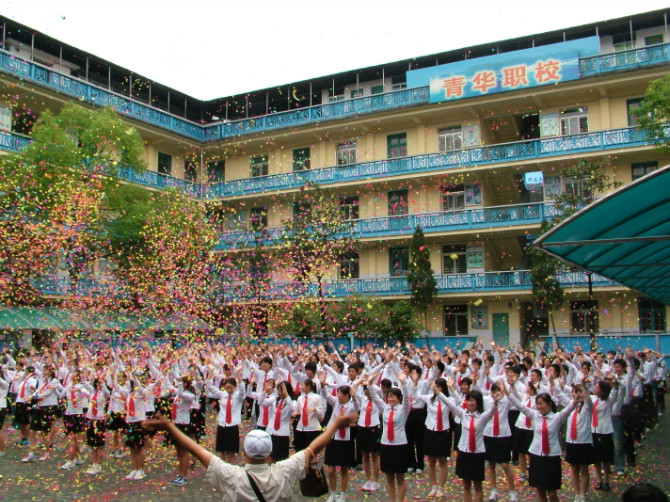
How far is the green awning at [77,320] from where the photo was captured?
19156mm

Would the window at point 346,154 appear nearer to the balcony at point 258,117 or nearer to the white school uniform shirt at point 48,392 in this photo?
the balcony at point 258,117

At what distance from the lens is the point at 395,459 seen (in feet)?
28.6

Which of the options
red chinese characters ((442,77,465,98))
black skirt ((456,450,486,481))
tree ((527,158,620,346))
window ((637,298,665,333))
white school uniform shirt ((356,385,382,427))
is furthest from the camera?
red chinese characters ((442,77,465,98))

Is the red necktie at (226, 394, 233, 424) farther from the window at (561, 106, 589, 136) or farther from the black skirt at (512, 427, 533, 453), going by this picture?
the window at (561, 106, 589, 136)

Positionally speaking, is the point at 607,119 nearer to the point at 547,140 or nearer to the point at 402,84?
the point at 547,140

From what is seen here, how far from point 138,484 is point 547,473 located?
246 inches

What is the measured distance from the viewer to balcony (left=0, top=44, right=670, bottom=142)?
79.2ft

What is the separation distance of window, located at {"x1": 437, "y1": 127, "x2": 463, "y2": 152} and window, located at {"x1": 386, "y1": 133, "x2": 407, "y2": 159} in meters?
1.70

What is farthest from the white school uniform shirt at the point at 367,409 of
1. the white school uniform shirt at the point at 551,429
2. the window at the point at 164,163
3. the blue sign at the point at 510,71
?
the window at the point at 164,163

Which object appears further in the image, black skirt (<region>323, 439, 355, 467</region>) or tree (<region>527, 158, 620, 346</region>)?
tree (<region>527, 158, 620, 346</region>)

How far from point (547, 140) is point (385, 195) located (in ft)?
24.5

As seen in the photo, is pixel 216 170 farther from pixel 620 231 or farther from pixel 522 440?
pixel 620 231

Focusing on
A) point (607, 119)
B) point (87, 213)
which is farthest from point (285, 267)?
point (607, 119)

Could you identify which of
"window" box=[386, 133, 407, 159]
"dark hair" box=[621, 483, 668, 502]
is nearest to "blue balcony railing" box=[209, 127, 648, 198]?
"window" box=[386, 133, 407, 159]
